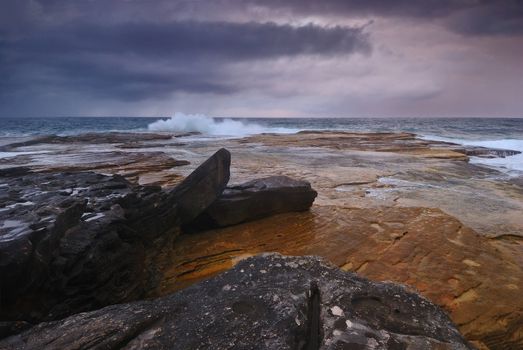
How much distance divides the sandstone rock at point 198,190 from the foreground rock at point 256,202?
0.52 feet

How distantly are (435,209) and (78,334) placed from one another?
5.14 m

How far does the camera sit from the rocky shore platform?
6.23 feet

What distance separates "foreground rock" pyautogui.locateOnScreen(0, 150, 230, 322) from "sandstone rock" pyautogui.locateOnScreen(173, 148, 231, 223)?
0.04 ft

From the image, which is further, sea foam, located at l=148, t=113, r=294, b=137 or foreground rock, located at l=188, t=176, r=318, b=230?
sea foam, located at l=148, t=113, r=294, b=137

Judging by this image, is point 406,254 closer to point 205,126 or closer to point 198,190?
point 198,190

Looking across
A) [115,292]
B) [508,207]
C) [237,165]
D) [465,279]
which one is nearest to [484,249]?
[465,279]

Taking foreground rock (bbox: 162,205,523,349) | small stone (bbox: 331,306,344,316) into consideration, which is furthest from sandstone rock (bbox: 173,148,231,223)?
small stone (bbox: 331,306,344,316)

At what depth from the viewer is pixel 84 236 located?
9.36ft

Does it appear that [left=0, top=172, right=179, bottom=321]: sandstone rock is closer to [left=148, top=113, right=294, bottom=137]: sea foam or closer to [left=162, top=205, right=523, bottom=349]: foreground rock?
[left=162, top=205, right=523, bottom=349]: foreground rock

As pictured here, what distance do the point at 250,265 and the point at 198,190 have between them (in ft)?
6.80

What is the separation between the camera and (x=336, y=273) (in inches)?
97.0

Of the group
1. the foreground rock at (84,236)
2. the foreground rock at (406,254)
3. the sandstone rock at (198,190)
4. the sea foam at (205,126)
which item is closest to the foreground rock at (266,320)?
the foreground rock at (84,236)

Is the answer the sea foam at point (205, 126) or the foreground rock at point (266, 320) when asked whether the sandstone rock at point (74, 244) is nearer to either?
the foreground rock at point (266, 320)

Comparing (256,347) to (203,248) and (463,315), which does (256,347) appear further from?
(203,248)
